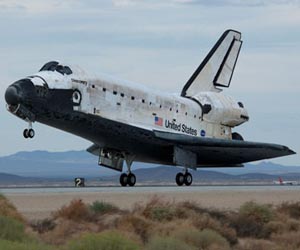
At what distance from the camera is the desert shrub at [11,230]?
2100 centimetres

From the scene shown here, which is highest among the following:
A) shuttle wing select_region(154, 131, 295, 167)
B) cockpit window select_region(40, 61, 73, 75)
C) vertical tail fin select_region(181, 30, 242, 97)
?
vertical tail fin select_region(181, 30, 242, 97)

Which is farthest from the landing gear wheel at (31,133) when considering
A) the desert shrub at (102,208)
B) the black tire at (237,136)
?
the black tire at (237,136)

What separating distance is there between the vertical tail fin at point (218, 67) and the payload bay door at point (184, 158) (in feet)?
14.6

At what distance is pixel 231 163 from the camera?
49.4 meters

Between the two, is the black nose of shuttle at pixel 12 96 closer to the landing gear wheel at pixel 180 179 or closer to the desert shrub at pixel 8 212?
the landing gear wheel at pixel 180 179

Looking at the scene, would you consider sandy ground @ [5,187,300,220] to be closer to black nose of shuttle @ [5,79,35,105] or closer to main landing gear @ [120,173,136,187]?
black nose of shuttle @ [5,79,35,105]

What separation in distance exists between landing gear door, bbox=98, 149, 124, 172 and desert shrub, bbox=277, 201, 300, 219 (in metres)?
13.4

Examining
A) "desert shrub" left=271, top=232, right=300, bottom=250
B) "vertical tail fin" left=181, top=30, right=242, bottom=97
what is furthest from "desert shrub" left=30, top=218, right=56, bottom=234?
"vertical tail fin" left=181, top=30, right=242, bottom=97

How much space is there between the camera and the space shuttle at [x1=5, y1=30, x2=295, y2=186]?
4059 cm

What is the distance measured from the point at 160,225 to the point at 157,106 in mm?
19685

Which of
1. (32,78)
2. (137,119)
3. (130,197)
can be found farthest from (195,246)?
(137,119)

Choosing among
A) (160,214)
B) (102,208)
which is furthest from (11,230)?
(102,208)

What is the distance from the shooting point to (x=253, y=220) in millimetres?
28844

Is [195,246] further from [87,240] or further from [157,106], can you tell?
[157,106]
